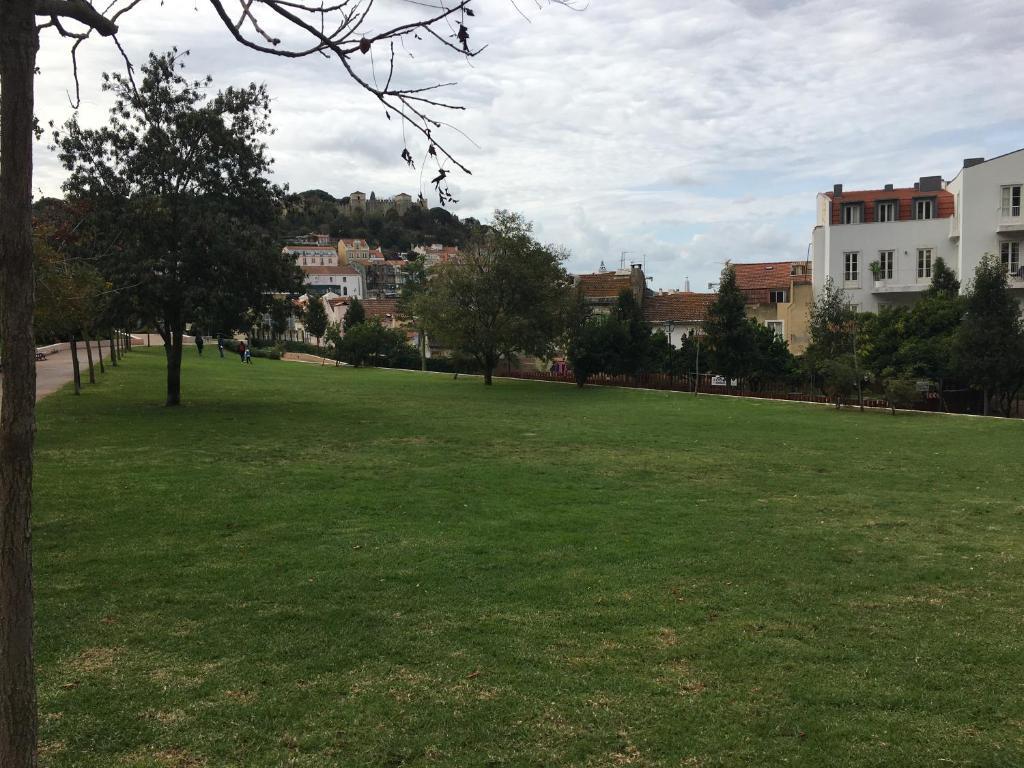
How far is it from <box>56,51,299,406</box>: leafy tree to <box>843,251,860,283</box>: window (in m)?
32.6

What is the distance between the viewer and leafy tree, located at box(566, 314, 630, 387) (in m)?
37.9

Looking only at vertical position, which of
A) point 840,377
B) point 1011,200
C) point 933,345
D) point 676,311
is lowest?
point 840,377

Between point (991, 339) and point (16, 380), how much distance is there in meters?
28.2

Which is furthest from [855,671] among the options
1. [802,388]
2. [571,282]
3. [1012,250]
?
[1012,250]

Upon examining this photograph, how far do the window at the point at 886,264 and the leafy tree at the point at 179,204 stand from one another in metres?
33.3

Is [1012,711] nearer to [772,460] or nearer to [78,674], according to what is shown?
[78,674]

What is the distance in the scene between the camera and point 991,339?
83.2ft

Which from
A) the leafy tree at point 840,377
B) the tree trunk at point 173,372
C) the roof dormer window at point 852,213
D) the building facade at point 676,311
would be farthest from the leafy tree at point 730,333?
the tree trunk at point 173,372

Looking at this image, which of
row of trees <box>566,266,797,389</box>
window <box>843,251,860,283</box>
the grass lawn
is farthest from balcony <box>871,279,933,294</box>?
the grass lawn

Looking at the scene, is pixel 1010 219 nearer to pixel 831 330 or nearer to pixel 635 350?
pixel 831 330

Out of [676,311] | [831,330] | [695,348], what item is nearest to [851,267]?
[695,348]

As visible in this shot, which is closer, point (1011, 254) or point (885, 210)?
point (1011, 254)

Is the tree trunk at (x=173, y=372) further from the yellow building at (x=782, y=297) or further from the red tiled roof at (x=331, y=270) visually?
the red tiled roof at (x=331, y=270)

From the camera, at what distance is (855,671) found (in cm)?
534
